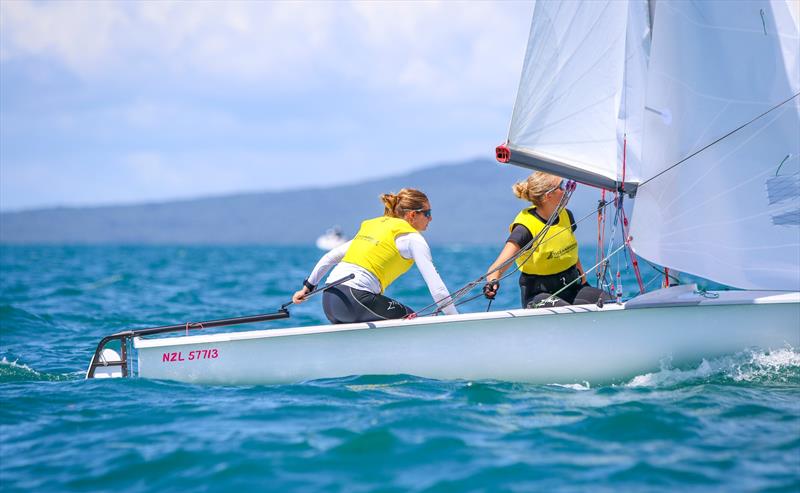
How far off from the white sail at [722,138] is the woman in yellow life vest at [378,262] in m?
1.35

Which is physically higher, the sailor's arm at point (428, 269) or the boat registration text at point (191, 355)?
the sailor's arm at point (428, 269)

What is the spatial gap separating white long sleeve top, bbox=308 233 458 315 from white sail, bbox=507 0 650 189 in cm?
71

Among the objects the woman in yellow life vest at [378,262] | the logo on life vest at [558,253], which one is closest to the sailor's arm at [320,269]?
the woman in yellow life vest at [378,262]

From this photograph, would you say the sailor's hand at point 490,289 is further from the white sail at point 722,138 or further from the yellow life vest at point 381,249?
the white sail at point 722,138

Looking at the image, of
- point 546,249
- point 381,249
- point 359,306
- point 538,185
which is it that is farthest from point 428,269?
point 538,185

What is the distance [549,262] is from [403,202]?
92 centimetres

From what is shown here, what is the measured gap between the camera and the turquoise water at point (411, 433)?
3312 mm

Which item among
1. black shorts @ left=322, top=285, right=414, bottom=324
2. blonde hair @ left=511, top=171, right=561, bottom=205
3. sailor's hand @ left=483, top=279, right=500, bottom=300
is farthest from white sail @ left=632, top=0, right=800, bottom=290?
black shorts @ left=322, top=285, right=414, bottom=324

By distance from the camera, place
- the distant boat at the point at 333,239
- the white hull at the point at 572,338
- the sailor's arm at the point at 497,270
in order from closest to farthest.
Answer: the white hull at the point at 572,338, the sailor's arm at the point at 497,270, the distant boat at the point at 333,239

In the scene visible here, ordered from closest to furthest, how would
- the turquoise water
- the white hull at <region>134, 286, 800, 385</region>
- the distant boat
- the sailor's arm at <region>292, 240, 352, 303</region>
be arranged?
the turquoise water, the white hull at <region>134, 286, 800, 385</region>, the sailor's arm at <region>292, 240, 352, 303</region>, the distant boat

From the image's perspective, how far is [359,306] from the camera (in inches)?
196

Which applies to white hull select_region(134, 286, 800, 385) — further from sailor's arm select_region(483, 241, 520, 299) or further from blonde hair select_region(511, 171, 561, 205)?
blonde hair select_region(511, 171, 561, 205)

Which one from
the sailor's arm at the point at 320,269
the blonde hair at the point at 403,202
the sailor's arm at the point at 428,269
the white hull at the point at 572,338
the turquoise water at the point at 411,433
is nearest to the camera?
the turquoise water at the point at 411,433

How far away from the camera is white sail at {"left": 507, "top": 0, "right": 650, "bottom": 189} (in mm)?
4773
